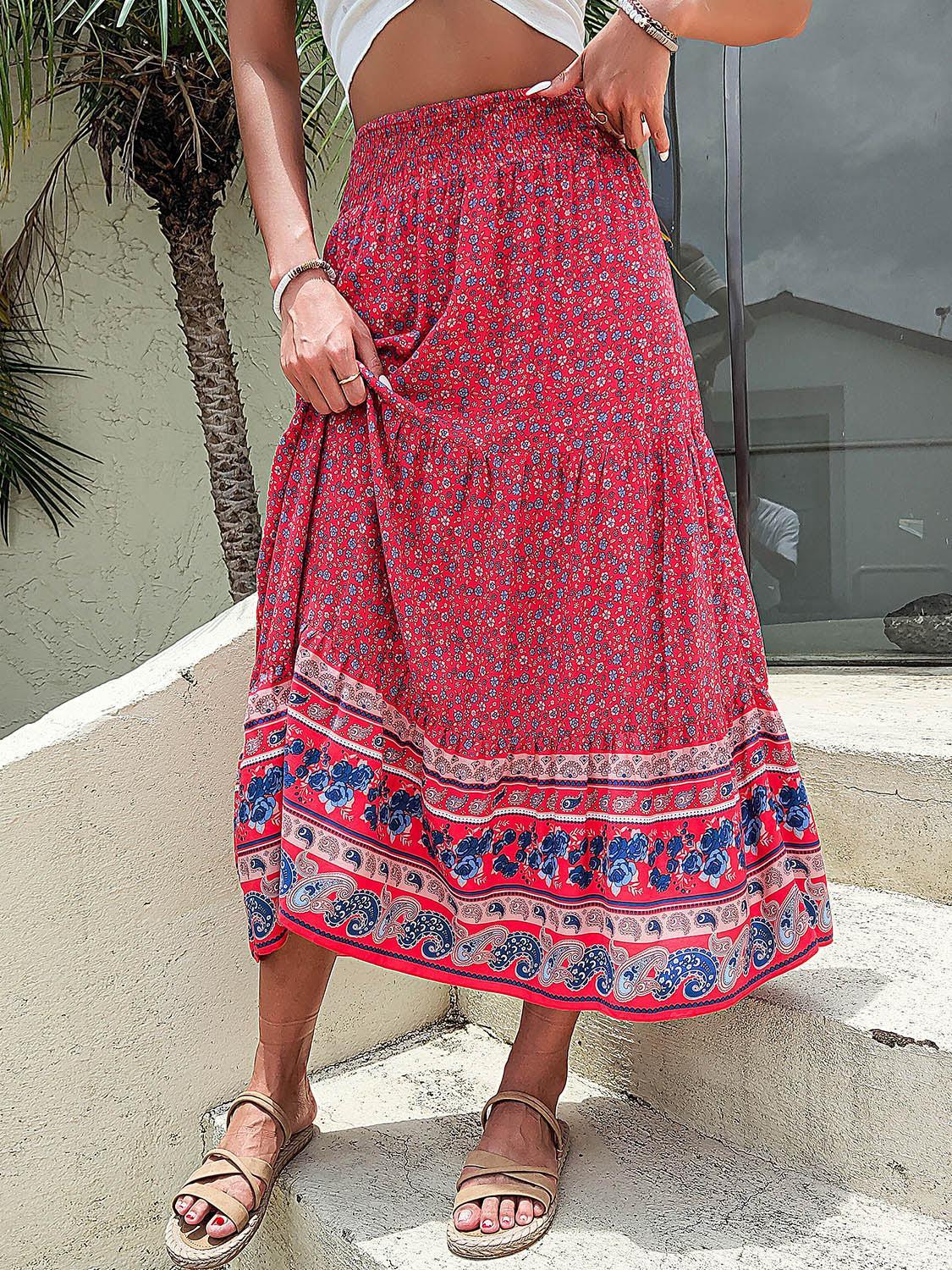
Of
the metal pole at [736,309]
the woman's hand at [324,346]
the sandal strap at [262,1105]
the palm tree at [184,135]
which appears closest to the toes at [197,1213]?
the sandal strap at [262,1105]

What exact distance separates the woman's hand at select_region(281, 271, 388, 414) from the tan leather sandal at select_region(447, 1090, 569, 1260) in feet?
2.76

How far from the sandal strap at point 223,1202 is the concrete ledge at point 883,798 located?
1.00 metres

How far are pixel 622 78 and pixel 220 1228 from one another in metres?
1.32

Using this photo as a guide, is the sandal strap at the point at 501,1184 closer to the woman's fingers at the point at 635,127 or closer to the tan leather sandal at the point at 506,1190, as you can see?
the tan leather sandal at the point at 506,1190

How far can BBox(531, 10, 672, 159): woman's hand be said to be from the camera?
1.20 metres

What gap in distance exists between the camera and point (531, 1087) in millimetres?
1316

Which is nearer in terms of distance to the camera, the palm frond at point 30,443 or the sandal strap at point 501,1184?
the sandal strap at point 501,1184

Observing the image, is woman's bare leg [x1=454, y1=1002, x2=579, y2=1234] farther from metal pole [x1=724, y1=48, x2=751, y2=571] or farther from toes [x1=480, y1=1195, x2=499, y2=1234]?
metal pole [x1=724, y1=48, x2=751, y2=571]

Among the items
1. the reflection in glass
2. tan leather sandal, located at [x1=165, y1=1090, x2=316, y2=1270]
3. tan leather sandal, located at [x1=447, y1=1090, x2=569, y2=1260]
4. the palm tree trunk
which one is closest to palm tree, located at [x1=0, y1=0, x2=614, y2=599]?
the palm tree trunk

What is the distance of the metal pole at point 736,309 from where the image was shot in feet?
9.29

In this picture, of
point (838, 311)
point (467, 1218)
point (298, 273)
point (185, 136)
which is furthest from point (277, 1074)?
point (185, 136)

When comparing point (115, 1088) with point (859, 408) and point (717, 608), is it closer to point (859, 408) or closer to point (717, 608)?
point (717, 608)

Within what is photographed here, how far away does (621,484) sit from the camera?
1208 mm

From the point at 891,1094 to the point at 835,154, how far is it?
2282 millimetres
